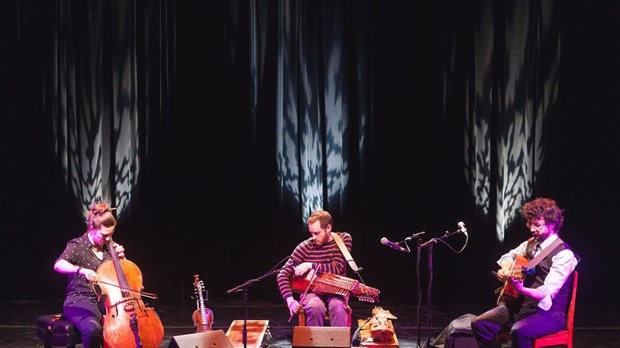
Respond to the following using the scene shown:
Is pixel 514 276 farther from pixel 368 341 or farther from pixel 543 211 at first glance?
pixel 368 341

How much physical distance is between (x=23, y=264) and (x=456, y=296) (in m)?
4.90

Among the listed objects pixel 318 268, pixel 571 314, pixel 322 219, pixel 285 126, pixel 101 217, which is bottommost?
pixel 571 314

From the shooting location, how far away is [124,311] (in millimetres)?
4484

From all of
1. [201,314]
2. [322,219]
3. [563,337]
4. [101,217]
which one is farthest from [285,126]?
[563,337]

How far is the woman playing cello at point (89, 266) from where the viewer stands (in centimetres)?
470

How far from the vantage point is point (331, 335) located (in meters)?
4.21

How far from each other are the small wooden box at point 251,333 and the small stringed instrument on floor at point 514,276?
1.90 m

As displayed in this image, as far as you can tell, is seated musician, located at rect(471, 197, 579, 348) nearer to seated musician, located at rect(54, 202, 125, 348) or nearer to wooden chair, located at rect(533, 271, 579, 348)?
wooden chair, located at rect(533, 271, 579, 348)

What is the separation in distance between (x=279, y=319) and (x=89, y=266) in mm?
2550

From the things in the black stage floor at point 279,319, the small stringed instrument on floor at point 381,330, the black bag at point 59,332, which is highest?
the black bag at point 59,332

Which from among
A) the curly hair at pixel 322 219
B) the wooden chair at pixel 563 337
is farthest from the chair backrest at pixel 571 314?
the curly hair at pixel 322 219

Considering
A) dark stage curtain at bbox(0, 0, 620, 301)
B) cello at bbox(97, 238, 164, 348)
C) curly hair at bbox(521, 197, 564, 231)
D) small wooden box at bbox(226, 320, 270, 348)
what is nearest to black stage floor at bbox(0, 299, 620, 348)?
small wooden box at bbox(226, 320, 270, 348)

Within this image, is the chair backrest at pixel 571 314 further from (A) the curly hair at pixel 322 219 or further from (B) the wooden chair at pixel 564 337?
(A) the curly hair at pixel 322 219

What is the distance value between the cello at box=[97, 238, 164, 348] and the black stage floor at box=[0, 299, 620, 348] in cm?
136
